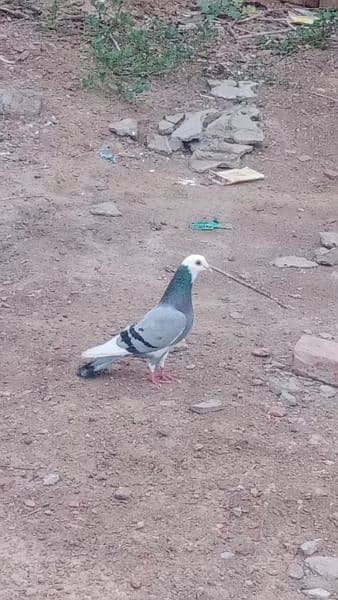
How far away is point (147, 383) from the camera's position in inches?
188

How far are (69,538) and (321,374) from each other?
1532 mm

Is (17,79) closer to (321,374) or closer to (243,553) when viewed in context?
(321,374)

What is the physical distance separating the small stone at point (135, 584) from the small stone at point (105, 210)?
3.36 m

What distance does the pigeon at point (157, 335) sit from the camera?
460cm

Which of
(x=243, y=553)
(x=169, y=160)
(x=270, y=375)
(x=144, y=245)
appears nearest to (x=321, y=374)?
(x=270, y=375)

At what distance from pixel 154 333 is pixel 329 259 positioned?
1919 mm

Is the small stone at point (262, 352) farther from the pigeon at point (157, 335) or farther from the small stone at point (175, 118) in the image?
the small stone at point (175, 118)

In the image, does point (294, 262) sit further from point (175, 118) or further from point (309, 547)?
point (309, 547)

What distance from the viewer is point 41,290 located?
5.67m

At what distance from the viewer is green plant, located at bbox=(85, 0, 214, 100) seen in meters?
8.49

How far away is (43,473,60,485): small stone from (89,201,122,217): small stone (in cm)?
277

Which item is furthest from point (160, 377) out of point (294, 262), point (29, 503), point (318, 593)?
point (294, 262)

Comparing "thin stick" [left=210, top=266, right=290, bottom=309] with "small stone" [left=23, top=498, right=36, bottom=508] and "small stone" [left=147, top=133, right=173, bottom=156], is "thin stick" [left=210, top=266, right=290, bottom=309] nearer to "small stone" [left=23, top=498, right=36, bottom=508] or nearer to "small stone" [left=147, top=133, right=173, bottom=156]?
"small stone" [left=147, top=133, right=173, bottom=156]

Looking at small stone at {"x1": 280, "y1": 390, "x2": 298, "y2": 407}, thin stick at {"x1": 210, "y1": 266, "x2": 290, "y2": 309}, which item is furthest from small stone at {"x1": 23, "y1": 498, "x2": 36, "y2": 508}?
thin stick at {"x1": 210, "y1": 266, "x2": 290, "y2": 309}
